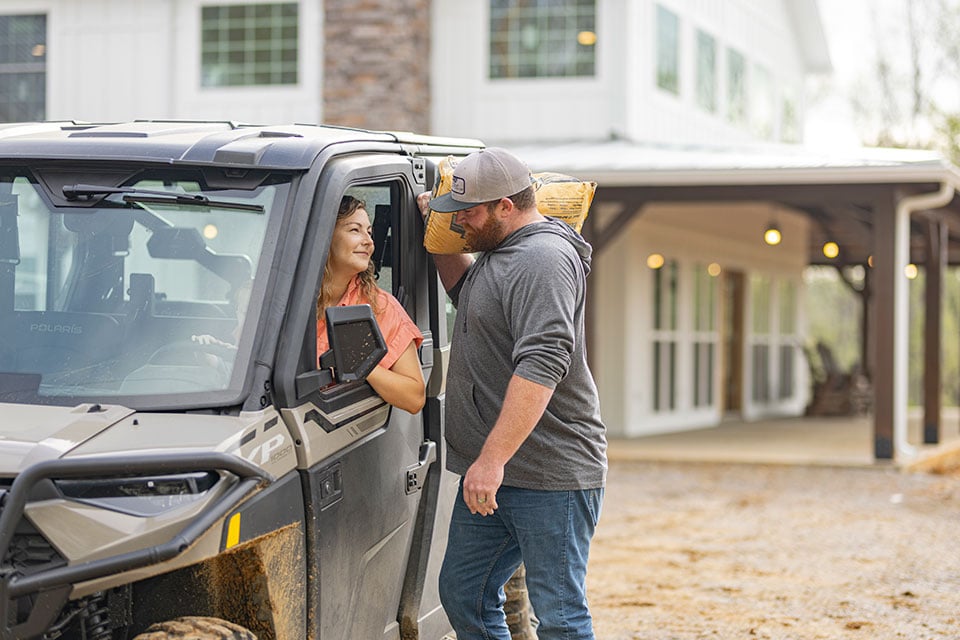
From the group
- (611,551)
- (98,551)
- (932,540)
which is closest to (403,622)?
(98,551)

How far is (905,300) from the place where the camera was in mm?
15219

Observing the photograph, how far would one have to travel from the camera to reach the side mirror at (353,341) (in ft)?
12.9

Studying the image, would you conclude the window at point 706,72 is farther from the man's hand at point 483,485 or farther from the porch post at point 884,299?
the man's hand at point 483,485

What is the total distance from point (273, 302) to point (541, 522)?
1105 mm

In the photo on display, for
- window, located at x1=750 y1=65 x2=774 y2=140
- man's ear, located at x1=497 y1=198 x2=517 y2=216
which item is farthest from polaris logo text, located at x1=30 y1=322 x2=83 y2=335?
window, located at x1=750 y1=65 x2=774 y2=140

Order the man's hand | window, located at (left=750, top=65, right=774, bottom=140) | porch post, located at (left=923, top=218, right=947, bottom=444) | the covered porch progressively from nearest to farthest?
1. the man's hand
2. the covered porch
3. porch post, located at (left=923, top=218, right=947, bottom=444)
4. window, located at (left=750, top=65, right=774, bottom=140)

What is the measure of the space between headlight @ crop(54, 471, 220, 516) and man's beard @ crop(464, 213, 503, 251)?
1371 millimetres

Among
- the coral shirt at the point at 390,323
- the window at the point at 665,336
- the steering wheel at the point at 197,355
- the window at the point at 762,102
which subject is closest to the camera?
the steering wheel at the point at 197,355

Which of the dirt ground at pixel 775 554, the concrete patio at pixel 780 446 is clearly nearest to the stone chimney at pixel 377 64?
the concrete patio at pixel 780 446

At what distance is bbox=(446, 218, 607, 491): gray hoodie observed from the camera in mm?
4246

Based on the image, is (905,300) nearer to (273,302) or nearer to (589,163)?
(589,163)

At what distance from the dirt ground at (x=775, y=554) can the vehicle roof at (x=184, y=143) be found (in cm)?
364

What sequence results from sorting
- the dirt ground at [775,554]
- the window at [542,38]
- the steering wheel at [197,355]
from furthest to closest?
the window at [542,38] → the dirt ground at [775,554] → the steering wheel at [197,355]

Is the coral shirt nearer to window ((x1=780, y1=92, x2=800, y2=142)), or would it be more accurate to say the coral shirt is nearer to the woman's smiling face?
the woman's smiling face
